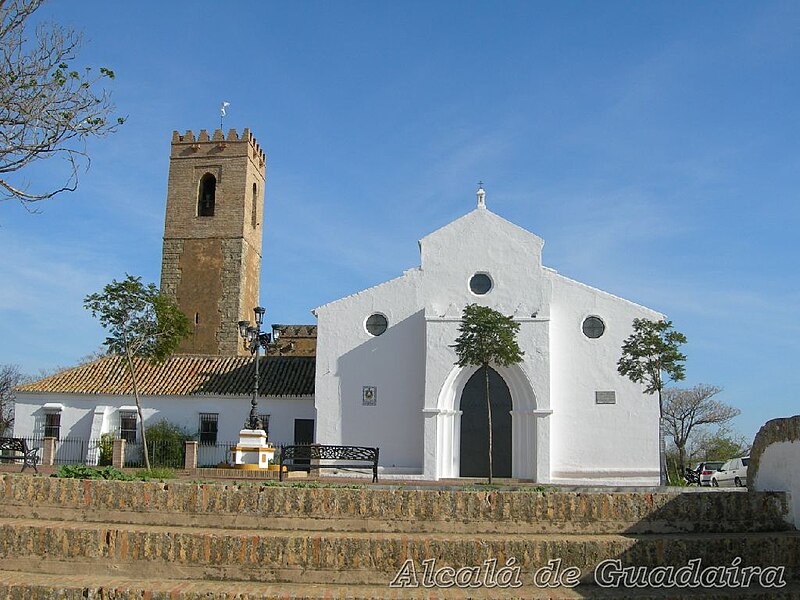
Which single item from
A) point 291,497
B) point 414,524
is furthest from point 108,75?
point 414,524

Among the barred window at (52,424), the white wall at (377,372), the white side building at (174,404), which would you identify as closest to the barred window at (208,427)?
the white side building at (174,404)

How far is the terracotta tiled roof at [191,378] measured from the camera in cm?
2794

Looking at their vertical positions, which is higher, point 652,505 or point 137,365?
point 137,365

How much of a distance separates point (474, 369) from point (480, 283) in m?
2.85

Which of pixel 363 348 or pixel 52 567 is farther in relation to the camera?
pixel 363 348

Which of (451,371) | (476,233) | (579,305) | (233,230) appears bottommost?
(451,371)

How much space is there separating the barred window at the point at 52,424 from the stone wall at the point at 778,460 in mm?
26277

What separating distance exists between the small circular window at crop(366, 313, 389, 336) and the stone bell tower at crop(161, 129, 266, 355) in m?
14.9

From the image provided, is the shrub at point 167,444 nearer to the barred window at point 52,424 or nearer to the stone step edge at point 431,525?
the barred window at point 52,424

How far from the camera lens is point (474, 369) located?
2361 centimetres

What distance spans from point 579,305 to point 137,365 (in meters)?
17.4

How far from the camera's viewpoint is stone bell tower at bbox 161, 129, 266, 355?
38.4 meters

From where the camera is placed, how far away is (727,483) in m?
28.8

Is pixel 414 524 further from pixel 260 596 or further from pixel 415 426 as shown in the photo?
pixel 415 426
